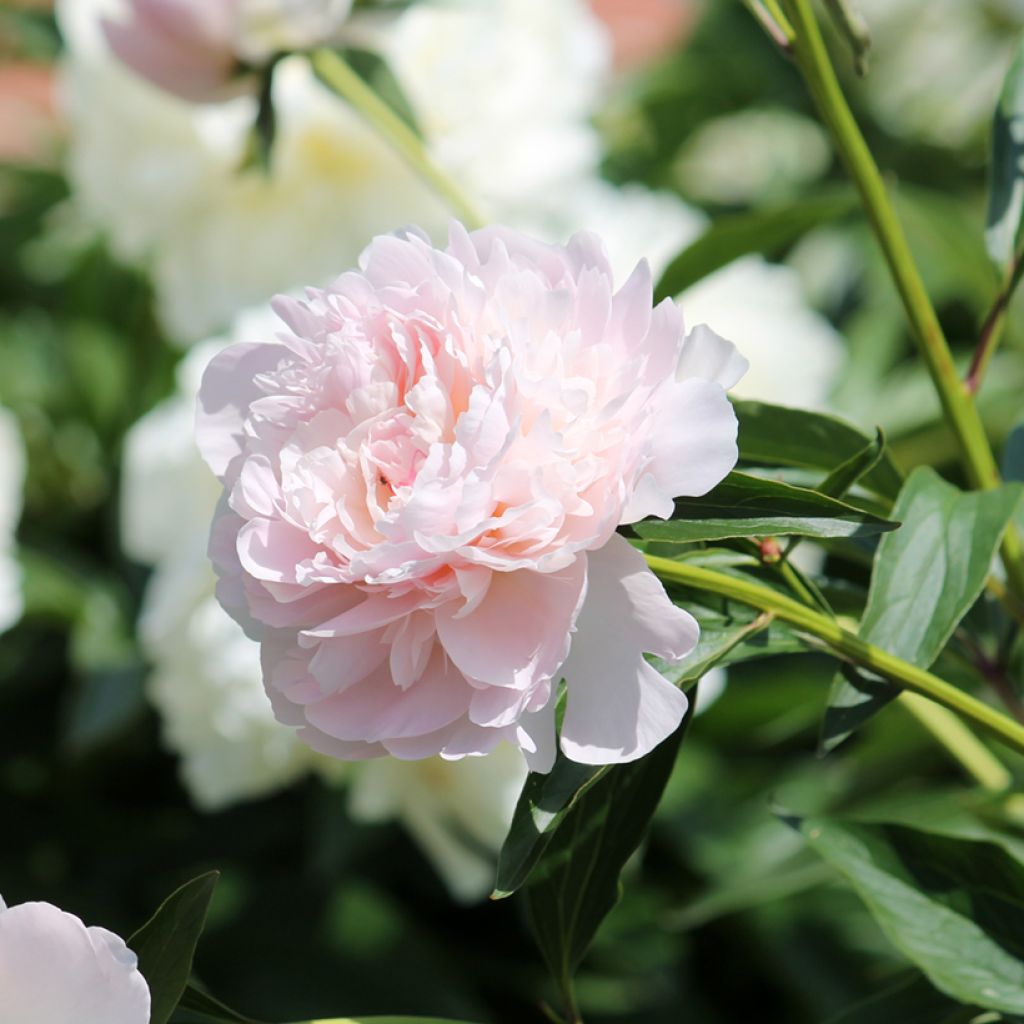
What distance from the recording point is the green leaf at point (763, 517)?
25 cm

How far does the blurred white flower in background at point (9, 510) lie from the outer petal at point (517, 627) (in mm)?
528

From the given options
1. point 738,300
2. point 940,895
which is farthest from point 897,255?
point 738,300

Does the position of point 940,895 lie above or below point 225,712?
above

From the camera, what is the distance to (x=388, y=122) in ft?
1.63

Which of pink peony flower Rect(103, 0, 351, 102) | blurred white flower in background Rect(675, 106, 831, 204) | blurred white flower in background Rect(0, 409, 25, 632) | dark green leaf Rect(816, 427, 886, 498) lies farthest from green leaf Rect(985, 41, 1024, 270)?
blurred white flower in background Rect(675, 106, 831, 204)

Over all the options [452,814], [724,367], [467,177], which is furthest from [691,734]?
[724,367]

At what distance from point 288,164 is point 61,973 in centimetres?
51

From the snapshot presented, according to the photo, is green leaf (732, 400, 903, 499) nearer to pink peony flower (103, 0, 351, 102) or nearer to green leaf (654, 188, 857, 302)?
green leaf (654, 188, 857, 302)

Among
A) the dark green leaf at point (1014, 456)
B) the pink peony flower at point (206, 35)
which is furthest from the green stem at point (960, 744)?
the pink peony flower at point (206, 35)

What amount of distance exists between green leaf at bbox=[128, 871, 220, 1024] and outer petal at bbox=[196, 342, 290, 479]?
0.08 meters

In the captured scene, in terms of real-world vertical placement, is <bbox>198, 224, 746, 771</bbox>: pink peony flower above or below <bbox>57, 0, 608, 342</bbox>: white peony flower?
above

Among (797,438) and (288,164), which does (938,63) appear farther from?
(797,438)

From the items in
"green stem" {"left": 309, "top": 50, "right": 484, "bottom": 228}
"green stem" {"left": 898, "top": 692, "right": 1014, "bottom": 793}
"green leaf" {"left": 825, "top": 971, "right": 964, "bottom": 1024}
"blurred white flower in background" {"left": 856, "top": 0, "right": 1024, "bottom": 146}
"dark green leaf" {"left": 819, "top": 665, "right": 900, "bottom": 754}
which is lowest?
"blurred white flower in background" {"left": 856, "top": 0, "right": 1024, "bottom": 146}

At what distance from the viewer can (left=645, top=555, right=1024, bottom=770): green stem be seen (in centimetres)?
26
